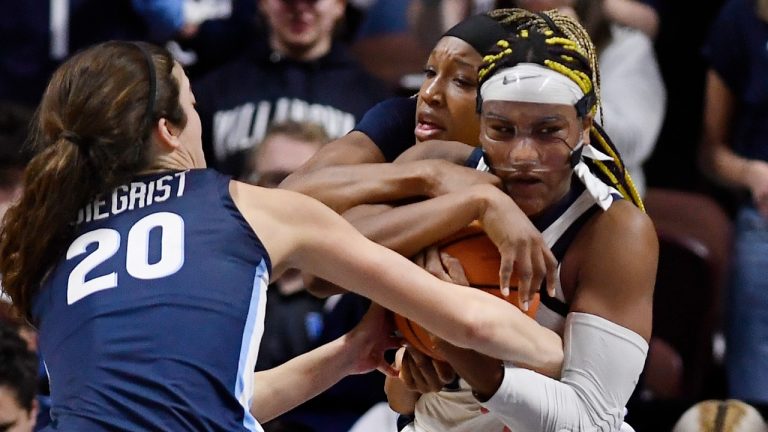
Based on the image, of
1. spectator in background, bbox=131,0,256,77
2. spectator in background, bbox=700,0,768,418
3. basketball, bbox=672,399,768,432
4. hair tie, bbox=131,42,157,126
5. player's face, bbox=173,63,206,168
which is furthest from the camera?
spectator in background, bbox=131,0,256,77

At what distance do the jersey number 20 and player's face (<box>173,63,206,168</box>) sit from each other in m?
0.23

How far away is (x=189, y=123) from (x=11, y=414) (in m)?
1.53

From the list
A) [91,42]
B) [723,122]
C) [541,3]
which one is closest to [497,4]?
[541,3]

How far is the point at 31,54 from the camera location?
244 inches

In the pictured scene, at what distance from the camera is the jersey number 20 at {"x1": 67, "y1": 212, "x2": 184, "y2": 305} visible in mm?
2848

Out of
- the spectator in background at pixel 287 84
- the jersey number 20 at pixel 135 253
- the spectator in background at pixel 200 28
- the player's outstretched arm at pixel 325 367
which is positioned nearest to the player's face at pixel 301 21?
the spectator in background at pixel 287 84

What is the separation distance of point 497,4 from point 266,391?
2.40 metres

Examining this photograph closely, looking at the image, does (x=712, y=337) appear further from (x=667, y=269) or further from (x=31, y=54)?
(x=31, y=54)

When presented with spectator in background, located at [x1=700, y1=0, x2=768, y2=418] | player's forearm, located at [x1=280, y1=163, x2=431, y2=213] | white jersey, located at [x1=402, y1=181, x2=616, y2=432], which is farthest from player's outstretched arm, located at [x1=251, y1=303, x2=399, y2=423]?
spectator in background, located at [x1=700, y1=0, x2=768, y2=418]

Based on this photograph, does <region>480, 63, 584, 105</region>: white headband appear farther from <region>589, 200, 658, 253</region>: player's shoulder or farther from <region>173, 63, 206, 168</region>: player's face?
<region>173, 63, 206, 168</region>: player's face

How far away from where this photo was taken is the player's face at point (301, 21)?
5793mm

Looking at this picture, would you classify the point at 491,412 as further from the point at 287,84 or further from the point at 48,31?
the point at 48,31

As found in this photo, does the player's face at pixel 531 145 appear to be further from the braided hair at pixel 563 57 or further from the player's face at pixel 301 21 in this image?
the player's face at pixel 301 21

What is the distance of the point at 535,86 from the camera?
10.4 ft
